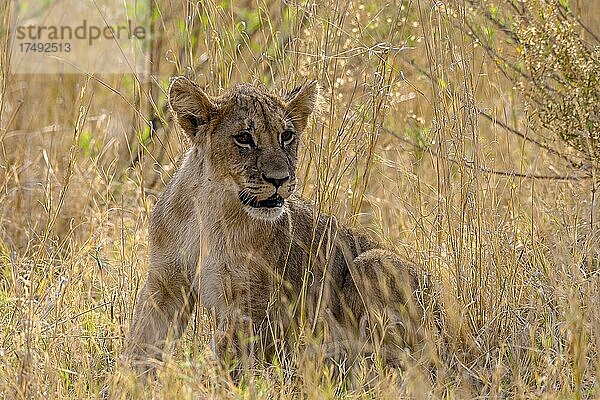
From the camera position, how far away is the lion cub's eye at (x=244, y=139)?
15.7ft

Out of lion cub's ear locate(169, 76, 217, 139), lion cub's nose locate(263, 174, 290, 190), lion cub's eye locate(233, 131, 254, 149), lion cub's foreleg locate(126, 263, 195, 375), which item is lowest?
lion cub's foreleg locate(126, 263, 195, 375)

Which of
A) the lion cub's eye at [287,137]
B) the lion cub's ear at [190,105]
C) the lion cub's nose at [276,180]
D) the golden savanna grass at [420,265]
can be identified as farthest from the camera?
the lion cub's eye at [287,137]

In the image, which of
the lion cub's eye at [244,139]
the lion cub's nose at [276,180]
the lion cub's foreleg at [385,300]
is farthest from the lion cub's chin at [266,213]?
the lion cub's foreleg at [385,300]

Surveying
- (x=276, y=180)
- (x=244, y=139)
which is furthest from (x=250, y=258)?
(x=244, y=139)

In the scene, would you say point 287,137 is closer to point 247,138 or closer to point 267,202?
point 247,138

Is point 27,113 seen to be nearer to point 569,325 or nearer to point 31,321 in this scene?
point 31,321

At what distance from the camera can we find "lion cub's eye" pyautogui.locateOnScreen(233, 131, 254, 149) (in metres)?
4.80

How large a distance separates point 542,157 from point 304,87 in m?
2.37

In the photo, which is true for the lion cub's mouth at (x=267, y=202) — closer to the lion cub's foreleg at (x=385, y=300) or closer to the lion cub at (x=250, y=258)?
the lion cub at (x=250, y=258)

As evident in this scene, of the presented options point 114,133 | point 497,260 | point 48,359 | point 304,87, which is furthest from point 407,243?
point 114,133

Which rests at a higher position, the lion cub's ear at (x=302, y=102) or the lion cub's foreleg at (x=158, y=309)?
the lion cub's ear at (x=302, y=102)

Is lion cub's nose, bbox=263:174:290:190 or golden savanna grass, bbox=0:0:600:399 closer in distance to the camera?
golden savanna grass, bbox=0:0:600:399

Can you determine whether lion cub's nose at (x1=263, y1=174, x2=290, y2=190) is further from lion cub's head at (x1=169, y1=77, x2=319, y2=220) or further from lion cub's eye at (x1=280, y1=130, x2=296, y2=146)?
lion cub's eye at (x1=280, y1=130, x2=296, y2=146)

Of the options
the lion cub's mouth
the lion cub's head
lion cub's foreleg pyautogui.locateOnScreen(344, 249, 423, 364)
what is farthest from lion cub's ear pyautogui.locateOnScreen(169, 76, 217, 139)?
lion cub's foreleg pyautogui.locateOnScreen(344, 249, 423, 364)
